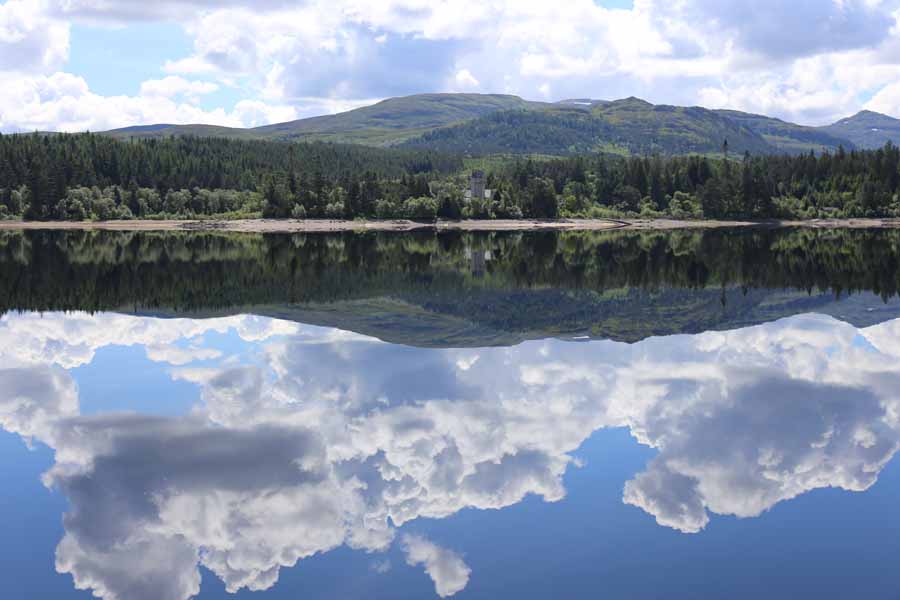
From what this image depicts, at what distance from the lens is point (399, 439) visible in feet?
63.2

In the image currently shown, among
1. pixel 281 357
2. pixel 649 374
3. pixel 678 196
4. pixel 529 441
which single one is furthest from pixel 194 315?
pixel 678 196

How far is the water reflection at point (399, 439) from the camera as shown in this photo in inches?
552

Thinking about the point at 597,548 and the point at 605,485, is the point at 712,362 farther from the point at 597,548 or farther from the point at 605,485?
the point at 597,548

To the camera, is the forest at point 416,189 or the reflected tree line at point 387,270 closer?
the reflected tree line at point 387,270

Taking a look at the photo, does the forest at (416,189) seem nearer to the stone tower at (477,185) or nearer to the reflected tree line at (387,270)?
the stone tower at (477,185)

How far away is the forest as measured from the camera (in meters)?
157

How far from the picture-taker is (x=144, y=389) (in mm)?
25047

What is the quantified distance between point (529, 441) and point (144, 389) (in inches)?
485

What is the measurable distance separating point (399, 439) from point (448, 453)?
149cm

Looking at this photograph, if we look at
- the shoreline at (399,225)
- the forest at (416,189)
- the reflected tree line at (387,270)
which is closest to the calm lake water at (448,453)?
the reflected tree line at (387,270)

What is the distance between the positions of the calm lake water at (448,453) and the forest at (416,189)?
117 m

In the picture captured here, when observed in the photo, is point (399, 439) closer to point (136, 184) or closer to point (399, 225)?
point (399, 225)

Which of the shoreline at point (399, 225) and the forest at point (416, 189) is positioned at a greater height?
the forest at point (416, 189)

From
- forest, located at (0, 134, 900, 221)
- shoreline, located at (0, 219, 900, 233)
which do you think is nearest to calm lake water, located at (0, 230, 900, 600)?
shoreline, located at (0, 219, 900, 233)
